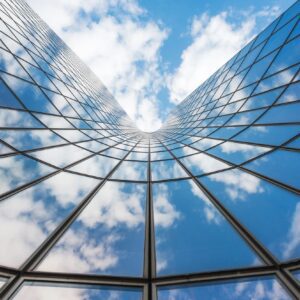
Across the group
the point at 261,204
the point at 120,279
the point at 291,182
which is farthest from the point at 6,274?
the point at 291,182

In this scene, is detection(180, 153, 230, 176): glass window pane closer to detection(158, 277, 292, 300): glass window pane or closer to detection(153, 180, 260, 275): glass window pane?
detection(153, 180, 260, 275): glass window pane

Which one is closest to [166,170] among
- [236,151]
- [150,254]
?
[236,151]

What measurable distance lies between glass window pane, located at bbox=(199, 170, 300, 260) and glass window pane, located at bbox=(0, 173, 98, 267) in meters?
3.34

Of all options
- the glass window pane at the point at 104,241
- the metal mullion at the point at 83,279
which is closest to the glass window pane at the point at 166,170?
the glass window pane at the point at 104,241

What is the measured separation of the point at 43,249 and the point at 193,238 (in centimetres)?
256

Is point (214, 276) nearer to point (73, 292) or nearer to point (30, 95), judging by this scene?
point (73, 292)

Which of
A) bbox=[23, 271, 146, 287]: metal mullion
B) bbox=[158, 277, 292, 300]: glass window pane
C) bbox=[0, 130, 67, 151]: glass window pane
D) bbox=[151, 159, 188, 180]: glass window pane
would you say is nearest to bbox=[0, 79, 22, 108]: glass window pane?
bbox=[0, 130, 67, 151]: glass window pane

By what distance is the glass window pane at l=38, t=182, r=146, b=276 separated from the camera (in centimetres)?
387

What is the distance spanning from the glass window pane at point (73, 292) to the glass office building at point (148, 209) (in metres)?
0.01

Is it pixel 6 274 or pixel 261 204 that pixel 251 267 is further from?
pixel 6 274

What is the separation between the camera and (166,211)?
5.56 metres

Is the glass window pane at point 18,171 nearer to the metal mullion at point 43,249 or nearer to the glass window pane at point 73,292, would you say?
the metal mullion at point 43,249

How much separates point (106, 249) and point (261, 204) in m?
3.18

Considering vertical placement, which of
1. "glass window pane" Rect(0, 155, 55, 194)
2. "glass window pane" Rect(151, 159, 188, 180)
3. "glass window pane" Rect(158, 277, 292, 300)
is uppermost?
"glass window pane" Rect(151, 159, 188, 180)
